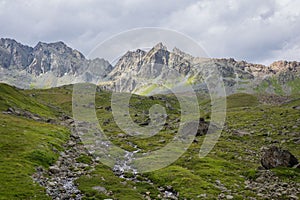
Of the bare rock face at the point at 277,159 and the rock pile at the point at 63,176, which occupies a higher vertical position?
the bare rock face at the point at 277,159

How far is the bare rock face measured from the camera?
53156 mm

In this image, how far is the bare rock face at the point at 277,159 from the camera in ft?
174

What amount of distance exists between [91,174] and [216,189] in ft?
62.9

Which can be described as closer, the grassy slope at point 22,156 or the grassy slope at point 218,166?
the grassy slope at point 22,156

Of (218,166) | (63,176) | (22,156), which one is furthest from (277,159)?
(22,156)


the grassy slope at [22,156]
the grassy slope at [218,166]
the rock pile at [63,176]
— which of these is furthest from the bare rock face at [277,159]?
the grassy slope at [22,156]

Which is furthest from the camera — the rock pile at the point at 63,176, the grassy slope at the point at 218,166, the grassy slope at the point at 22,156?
the grassy slope at the point at 218,166

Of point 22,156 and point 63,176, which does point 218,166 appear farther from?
point 22,156

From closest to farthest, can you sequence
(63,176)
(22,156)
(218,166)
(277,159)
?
(63,176) < (22,156) < (277,159) < (218,166)

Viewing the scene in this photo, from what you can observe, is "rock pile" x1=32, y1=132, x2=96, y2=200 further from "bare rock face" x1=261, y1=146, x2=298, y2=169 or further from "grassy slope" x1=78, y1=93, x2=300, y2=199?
"bare rock face" x1=261, y1=146, x2=298, y2=169

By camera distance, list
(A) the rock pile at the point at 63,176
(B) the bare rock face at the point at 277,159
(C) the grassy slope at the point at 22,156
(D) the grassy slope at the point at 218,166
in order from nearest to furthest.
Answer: (C) the grassy slope at the point at 22,156, (A) the rock pile at the point at 63,176, (D) the grassy slope at the point at 218,166, (B) the bare rock face at the point at 277,159

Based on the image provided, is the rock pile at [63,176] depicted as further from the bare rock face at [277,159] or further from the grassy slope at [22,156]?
the bare rock face at [277,159]

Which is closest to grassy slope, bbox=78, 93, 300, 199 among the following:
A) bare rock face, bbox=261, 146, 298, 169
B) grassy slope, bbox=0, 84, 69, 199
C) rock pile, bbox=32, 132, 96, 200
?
rock pile, bbox=32, 132, 96, 200

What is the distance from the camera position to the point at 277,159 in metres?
53.5
